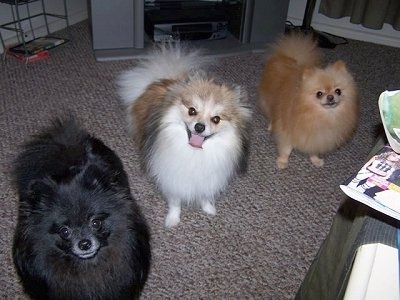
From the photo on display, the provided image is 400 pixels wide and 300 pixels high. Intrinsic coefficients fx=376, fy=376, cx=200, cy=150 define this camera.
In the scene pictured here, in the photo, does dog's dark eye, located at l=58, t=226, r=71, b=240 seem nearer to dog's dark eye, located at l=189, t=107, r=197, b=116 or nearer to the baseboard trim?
dog's dark eye, located at l=189, t=107, r=197, b=116

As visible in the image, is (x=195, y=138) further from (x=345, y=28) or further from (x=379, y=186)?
(x=345, y=28)

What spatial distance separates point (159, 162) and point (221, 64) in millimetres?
1657

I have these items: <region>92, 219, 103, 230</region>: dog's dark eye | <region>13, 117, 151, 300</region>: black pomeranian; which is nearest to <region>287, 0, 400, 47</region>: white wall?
<region>13, 117, 151, 300</region>: black pomeranian

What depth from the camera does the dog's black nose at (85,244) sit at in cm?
94

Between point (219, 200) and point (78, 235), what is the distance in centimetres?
87

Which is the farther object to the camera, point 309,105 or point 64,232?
point 309,105

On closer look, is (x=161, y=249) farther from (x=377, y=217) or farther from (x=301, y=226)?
(x=377, y=217)

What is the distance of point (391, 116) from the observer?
64 centimetres

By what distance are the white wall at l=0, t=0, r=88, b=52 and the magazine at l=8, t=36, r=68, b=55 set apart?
Result: 5.8 inches

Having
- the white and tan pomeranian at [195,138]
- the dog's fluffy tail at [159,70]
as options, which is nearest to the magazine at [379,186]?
the white and tan pomeranian at [195,138]

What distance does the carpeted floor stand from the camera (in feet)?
4.56

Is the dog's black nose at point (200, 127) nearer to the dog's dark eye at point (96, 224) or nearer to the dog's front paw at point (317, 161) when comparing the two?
the dog's dark eye at point (96, 224)

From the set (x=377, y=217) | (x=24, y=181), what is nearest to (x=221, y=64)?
(x=24, y=181)

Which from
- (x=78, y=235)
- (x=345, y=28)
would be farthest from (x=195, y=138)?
(x=345, y=28)
